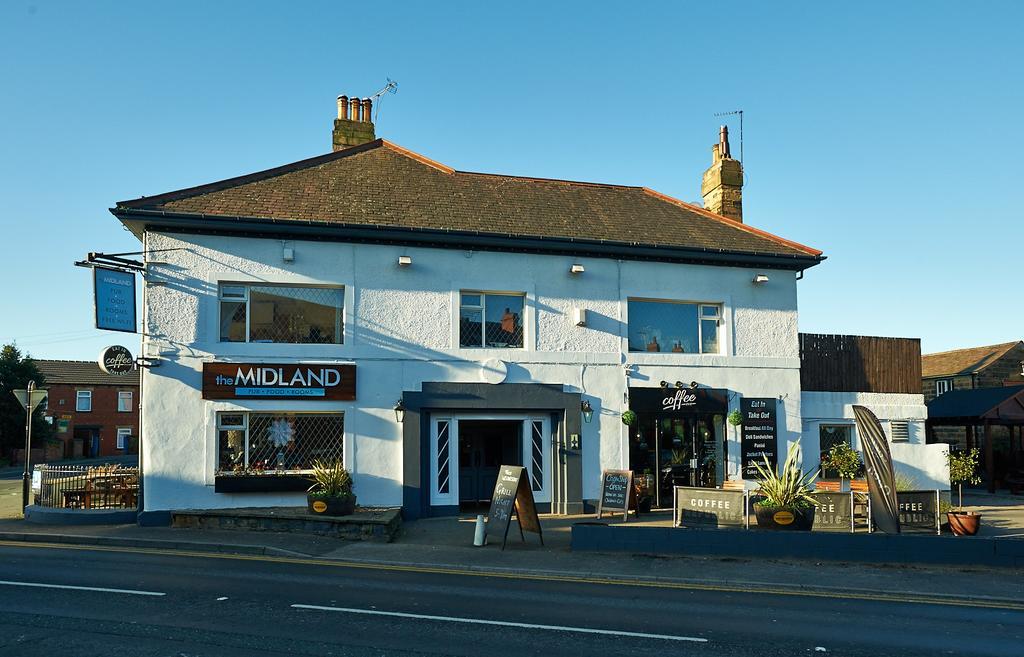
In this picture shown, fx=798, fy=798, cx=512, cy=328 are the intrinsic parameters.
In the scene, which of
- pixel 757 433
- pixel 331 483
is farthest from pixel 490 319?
pixel 757 433

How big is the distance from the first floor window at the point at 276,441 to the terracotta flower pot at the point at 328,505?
1484 mm

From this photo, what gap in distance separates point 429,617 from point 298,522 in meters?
7.38

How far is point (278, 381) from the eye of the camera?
1675cm

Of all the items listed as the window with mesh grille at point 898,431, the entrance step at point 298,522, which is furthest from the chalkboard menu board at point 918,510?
the entrance step at point 298,522

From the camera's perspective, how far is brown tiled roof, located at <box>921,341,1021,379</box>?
37372 mm

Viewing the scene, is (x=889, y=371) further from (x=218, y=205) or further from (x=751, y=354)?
(x=218, y=205)

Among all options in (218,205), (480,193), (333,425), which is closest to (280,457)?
(333,425)

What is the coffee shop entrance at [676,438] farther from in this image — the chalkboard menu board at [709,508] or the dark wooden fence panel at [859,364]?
the chalkboard menu board at [709,508]

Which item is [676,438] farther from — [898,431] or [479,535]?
[479,535]

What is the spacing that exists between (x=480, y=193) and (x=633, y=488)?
8479 millimetres

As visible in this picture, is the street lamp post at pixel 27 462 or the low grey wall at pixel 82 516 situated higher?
the street lamp post at pixel 27 462

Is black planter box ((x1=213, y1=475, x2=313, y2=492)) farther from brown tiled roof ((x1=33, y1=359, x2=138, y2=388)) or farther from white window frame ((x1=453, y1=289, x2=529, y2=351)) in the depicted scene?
brown tiled roof ((x1=33, y1=359, x2=138, y2=388))

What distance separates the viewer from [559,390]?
59.7ft

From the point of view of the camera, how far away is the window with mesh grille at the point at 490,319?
1822 centimetres
